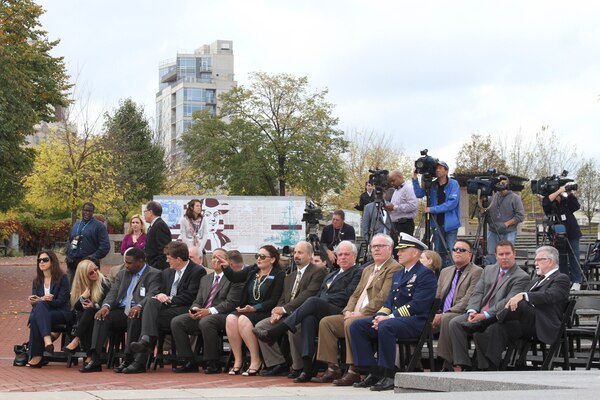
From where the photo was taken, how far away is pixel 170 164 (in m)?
66.8

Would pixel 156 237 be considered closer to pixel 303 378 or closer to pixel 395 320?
pixel 303 378

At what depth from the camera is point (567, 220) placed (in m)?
15.7

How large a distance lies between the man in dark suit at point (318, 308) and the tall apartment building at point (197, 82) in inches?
5180

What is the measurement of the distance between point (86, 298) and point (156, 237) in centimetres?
182

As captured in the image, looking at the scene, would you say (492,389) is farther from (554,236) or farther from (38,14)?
(38,14)

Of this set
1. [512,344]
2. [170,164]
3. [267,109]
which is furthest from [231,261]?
[170,164]

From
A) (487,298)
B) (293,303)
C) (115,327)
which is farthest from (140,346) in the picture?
(487,298)

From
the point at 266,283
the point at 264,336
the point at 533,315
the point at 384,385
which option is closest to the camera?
the point at 384,385

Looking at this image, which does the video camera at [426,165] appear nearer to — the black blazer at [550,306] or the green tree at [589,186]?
the black blazer at [550,306]

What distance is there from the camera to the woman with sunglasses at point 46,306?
13867 millimetres

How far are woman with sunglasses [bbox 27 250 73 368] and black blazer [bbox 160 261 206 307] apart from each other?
4.60 ft

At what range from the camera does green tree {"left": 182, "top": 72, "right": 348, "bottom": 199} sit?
57.6 m

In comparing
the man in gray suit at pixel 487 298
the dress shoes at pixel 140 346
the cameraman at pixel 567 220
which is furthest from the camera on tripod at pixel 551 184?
the dress shoes at pixel 140 346

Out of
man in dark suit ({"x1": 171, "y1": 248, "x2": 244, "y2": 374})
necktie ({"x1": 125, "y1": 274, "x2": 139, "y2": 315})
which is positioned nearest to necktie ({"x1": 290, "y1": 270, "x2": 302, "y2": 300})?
man in dark suit ({"x1": 171, "y1": 248, "x2": 244, "y2": 374})
